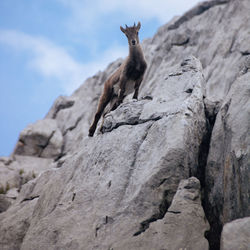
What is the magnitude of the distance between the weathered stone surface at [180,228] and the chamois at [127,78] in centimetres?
564

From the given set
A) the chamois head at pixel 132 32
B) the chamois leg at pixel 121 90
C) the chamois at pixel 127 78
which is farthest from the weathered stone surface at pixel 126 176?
the chamois head at pixel 132 32

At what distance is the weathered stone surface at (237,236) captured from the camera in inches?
193

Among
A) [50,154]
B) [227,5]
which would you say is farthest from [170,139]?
[227,5]

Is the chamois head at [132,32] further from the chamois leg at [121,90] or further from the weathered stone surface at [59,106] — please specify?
the weathered stone surface at [59,106]

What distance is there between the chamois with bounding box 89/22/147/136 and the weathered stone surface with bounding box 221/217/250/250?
700 centimetres

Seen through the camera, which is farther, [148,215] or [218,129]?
[218,129]

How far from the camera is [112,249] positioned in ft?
20.5

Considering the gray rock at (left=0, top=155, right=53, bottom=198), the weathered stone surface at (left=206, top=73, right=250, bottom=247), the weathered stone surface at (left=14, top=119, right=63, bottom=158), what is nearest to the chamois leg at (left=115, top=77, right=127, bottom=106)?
the weathered stone surface at (left=206, top=73, right=250, bottom=247)

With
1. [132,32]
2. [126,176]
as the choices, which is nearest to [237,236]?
[126,176]

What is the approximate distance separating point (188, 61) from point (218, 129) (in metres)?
3.49

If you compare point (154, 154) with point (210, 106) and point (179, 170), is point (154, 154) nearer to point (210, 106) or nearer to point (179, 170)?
point (179, 170)

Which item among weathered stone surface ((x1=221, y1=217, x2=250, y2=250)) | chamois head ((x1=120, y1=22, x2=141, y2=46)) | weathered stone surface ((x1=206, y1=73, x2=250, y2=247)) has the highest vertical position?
chamois head ((x1=120, y1=22, x2=141, y2=46))

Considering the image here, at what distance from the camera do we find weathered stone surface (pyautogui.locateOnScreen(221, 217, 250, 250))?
4.91 metres

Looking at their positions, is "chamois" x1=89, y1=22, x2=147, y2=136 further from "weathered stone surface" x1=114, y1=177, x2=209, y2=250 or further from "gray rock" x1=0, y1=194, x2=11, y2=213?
"gray rock" x1=0, y1=194, x2=11, y2=213
